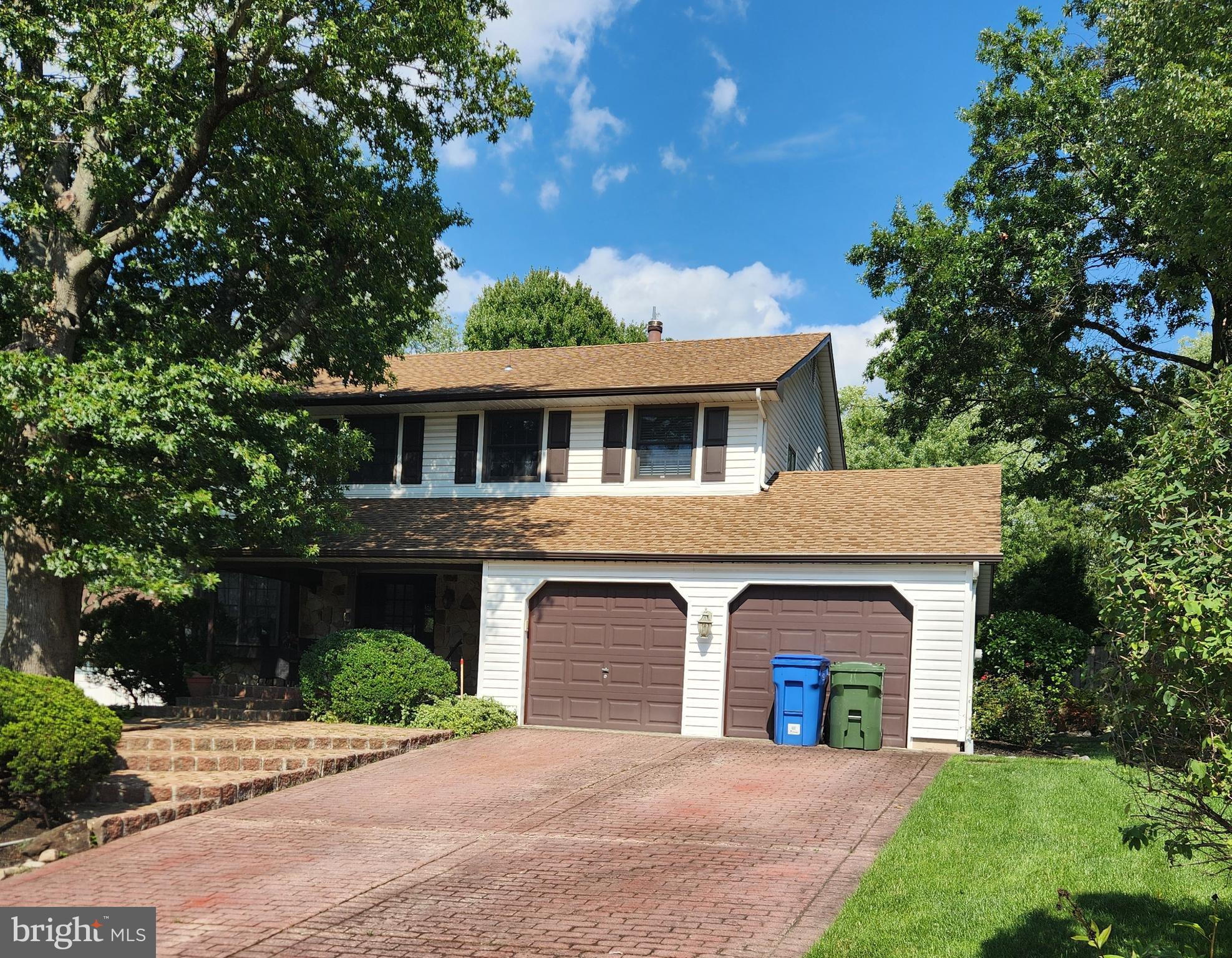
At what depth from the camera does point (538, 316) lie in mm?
43000

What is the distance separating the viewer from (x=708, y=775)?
42.2 ft

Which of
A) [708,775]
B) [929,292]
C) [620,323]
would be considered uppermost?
[620,323]

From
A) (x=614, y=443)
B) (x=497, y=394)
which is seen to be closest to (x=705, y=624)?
(x=614, y=443)

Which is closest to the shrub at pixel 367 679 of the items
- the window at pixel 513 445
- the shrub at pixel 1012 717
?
the window at pixel 513 445

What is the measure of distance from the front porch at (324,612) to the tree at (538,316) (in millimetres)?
21970

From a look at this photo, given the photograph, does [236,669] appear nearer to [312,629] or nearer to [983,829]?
[312,629]

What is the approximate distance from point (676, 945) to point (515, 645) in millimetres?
11289

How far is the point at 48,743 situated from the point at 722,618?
9913 mm

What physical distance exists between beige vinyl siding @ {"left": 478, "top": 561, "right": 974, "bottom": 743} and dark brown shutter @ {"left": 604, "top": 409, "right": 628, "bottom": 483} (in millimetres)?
3063

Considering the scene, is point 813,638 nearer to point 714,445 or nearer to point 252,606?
point 714,445

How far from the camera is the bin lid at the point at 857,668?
14961mm

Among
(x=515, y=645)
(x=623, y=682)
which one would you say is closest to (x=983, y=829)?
(x=623, y=682)

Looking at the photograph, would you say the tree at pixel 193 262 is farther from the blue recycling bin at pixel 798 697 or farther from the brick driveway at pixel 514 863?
the blue recycling bin at pixel 798 697

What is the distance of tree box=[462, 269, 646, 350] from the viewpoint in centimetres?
4266
